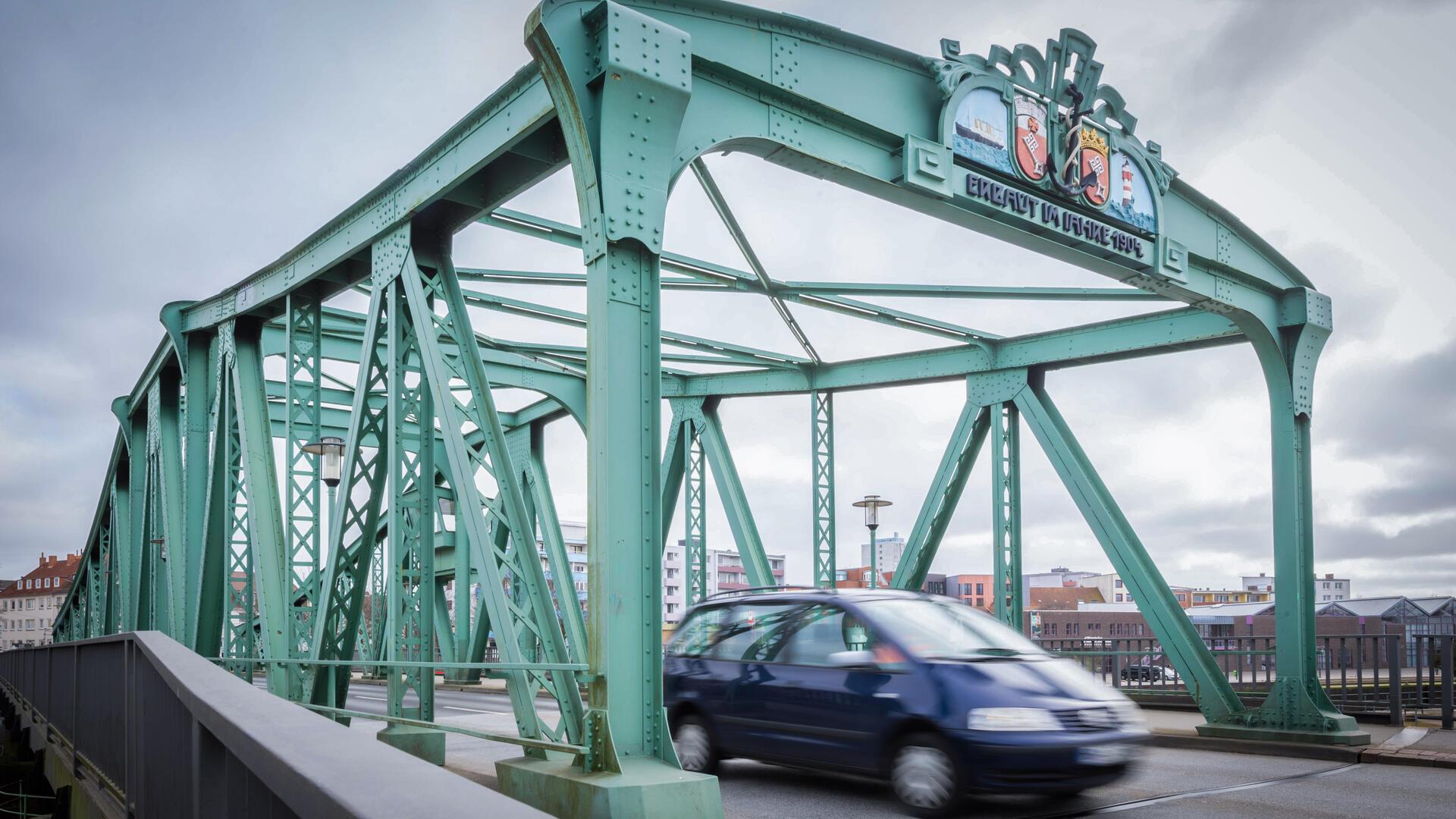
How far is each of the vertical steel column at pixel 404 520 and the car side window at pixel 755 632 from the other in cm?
247

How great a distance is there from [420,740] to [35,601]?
147921mm

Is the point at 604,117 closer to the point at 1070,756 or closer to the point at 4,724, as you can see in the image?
the point at 1070,756

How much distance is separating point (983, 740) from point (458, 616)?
1926 cm

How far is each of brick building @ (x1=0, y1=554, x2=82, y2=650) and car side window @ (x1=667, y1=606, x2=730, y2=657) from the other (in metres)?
138

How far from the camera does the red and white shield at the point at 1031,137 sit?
10.6 meters

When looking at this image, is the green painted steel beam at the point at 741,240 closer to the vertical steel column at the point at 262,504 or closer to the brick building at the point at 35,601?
the vertical steel column at the point at 262,504

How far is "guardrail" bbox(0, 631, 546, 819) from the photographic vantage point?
164 centimetres

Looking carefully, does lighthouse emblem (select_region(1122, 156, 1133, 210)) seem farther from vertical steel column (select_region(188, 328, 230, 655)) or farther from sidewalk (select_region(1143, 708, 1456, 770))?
vertical steel column (select_region(188, 328, 230, 655))

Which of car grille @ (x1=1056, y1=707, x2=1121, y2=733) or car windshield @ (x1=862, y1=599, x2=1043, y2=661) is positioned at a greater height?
car windshield @ (x1=862, y1=599, x2=1043, y2=661)

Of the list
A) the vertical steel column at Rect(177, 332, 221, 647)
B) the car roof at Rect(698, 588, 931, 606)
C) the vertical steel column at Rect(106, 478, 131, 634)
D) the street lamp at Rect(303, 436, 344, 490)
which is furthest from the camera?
the vertical steel column at Rect(106, 478, 131, 634)

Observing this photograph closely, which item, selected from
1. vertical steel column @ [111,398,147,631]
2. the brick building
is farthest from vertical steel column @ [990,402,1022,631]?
the brick building

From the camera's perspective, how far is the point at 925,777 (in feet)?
25.9

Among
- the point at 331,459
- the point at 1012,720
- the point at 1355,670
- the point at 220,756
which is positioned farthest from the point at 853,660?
the point at 331,459

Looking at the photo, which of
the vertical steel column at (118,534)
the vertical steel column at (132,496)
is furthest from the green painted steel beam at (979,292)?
the vertical steel column at (118,534)
